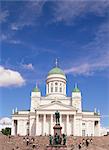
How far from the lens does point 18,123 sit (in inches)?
3059

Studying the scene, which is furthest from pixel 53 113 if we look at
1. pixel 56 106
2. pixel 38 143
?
pixel 38 143

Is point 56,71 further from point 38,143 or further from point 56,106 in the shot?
point 38,143

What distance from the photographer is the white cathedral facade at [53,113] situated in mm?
72875

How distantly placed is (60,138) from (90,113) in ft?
153

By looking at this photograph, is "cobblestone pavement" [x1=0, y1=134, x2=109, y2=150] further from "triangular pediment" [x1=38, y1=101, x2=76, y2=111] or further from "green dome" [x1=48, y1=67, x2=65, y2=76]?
"green dome" [x1=48, y1=67, x2=65, y2=76]

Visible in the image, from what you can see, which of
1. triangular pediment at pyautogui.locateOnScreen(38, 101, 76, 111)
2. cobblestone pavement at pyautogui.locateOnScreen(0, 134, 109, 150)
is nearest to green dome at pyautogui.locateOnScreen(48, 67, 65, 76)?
triangular pediment at pyautogui.locateOnScreen(38, 101, 76, 111)

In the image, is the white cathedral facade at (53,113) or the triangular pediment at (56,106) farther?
the white cathedral facade at (53,113)

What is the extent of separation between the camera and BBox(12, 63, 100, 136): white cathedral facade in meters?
72.9

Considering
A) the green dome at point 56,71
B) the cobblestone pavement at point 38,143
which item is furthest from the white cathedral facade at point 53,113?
the cobblestone pavement at point 38,143

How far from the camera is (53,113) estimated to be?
72.6 m

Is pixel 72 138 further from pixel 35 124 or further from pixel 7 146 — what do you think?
pixel 35 124

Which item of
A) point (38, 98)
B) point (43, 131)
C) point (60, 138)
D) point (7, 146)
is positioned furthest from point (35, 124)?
point (60, 138)

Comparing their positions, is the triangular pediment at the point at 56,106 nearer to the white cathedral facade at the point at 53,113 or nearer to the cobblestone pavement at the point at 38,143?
the white cathedral facade at the point at 53,113

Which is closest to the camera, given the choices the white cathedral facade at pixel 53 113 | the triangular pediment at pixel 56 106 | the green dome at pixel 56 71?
the triangular pediment at pixel 56 106
